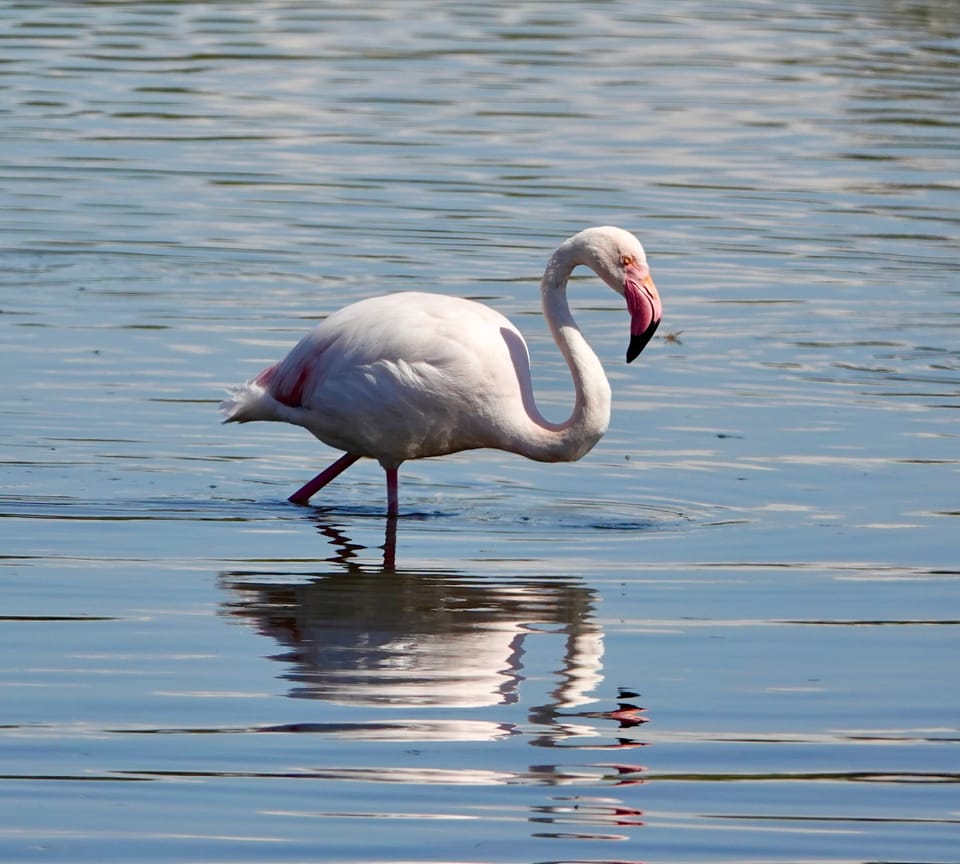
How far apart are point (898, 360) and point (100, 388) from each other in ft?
13.3

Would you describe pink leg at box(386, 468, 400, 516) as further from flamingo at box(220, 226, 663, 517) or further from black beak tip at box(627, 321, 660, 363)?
black beak tip at box(627, 321, 660, 363)

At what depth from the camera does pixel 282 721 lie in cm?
568

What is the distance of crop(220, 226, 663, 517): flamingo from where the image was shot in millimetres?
8180

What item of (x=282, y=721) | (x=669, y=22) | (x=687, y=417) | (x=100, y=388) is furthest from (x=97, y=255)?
(x=669, y=22)

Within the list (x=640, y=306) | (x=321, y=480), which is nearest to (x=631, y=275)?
(x=640, y=306)

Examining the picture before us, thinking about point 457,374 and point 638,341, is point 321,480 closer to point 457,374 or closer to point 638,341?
point 457,374

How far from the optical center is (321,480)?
8.66 metres

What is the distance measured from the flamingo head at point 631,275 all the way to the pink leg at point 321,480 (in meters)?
1.32

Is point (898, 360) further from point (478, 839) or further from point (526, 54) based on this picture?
point (526, 54)

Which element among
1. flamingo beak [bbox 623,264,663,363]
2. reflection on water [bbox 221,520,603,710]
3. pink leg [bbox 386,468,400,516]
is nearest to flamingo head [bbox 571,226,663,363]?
flamingo beak [bbox 623,264,663,363]

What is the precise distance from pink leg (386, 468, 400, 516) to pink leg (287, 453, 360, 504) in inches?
11.6

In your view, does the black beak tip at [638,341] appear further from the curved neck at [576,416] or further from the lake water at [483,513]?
the lake water at [483,513]

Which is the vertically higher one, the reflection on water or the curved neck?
the curved neck

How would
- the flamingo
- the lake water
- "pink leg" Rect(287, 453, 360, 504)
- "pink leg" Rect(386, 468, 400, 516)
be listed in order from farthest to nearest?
1. "pink leg" Rect(287, 453, 360, 504)
2. "pink leg" Rect(386, 468, 400, 516)
3. the flamingo
4. the lake water
